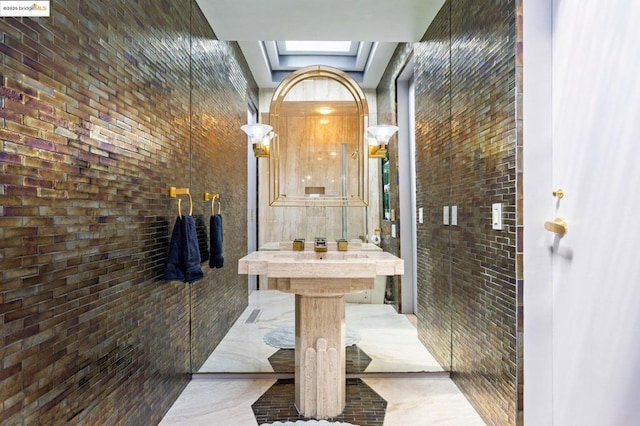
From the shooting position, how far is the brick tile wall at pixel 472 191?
146cm

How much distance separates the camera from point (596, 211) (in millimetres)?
1121

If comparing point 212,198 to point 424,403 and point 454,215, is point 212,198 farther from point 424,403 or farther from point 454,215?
point 424,403

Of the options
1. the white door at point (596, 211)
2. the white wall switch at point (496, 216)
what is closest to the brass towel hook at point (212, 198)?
the white wall switch at point (496, 216)

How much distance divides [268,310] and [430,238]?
4.07 ft

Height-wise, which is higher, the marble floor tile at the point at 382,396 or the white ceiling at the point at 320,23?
the white ceiling at the point at 320,23

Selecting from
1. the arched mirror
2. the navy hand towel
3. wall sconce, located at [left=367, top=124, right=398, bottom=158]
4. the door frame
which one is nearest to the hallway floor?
the door frame

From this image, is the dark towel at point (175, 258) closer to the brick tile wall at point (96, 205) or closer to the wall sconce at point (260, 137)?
the brick tile wall at point (96, 205)

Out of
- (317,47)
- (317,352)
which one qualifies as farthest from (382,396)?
(317,47)

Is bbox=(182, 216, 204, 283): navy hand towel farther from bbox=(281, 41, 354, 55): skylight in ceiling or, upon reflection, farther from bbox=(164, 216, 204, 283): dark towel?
bbox=(281, 41, 354, 55): skylight in ceiling

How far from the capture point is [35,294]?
3.23ft

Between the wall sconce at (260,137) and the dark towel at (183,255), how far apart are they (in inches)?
29.1

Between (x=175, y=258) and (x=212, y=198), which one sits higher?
(x=212, y=198)

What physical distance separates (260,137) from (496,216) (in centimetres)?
150

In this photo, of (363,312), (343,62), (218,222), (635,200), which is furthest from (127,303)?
(343,62)
